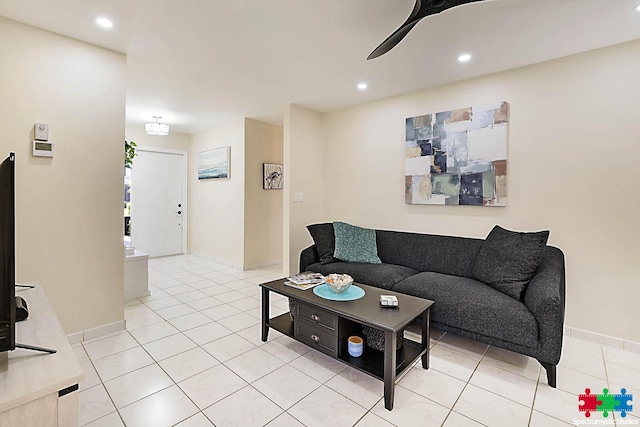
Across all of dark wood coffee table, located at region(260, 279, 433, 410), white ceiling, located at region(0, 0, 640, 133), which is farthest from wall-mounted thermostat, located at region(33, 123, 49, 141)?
dark wood coffee table, located at region(260, 279, 433, 410)

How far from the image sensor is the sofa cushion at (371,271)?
2.84m

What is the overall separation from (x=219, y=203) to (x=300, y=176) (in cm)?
199

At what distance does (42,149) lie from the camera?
2312 millimetres

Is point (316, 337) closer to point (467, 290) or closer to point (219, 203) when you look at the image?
point (467, 290)

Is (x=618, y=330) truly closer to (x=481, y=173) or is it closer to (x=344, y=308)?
(x=481, y=173)

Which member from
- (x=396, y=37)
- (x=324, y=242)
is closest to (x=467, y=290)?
(x=324, y=242)

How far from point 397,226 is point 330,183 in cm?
120

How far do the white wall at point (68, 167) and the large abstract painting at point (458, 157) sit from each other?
9.67ft

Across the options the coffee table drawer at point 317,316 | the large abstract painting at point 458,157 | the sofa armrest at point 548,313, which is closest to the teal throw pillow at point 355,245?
the large abstract painting at point 458,157

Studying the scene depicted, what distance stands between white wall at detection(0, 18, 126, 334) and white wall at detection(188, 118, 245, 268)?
2323mm

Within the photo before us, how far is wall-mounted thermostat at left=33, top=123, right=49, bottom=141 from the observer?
2.28 m

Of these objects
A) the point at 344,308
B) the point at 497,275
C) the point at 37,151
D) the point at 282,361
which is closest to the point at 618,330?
the point at 497,275

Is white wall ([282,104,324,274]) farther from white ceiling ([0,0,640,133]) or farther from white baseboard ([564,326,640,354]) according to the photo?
white baseboard ([564,326,640,354])

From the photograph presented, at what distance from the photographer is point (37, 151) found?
229 centimetres
